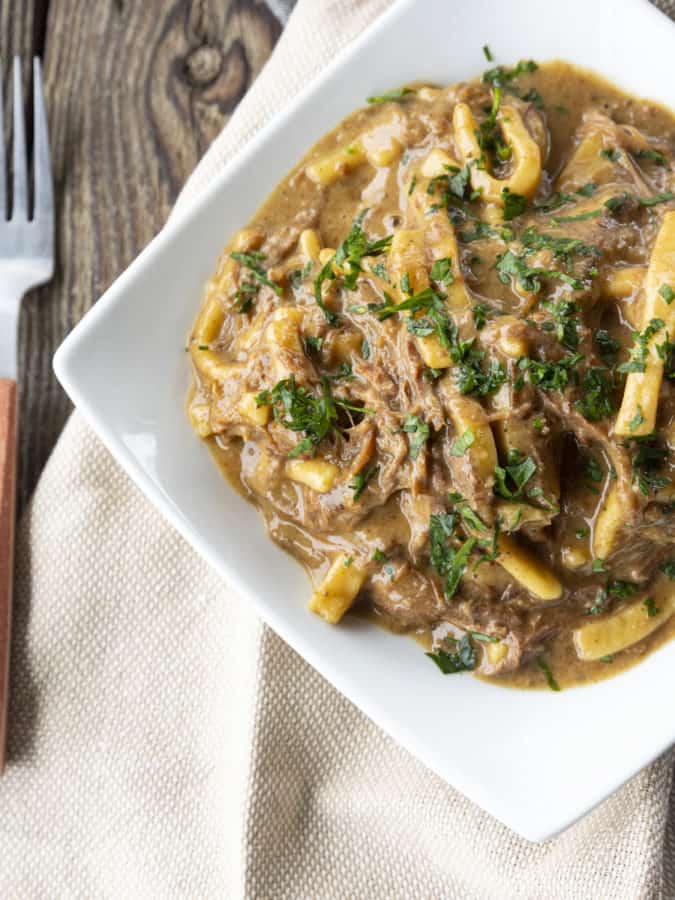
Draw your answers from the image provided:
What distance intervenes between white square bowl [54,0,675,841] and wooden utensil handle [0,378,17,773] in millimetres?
1295

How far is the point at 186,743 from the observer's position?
17.7ft

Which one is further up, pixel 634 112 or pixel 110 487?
pixel 634 112

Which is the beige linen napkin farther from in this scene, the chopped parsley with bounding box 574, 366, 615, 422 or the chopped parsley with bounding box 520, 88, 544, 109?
the chopped parsley with bounding box 574, 366, 615, 422

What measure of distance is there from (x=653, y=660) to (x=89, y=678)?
9.09 ft

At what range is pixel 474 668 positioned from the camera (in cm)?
437

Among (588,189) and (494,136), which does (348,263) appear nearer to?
(494,136)

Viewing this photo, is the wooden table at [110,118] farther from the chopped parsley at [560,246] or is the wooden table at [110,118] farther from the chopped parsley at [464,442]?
the chopped parsley at [464,442]

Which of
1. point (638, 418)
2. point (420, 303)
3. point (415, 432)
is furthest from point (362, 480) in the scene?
point (638, 418)

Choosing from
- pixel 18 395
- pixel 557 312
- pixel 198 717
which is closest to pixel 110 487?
pixel 18 395

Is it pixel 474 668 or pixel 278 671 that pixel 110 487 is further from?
pixel 474 668

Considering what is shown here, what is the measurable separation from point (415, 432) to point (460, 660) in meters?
1.03

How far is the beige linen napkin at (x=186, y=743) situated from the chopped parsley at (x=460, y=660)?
101cm

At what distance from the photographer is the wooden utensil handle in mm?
5395

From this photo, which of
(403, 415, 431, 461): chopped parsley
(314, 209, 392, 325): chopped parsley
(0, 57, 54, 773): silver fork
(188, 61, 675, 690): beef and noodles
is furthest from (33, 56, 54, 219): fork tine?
(403, 415, 431, 461): chopped parsley
